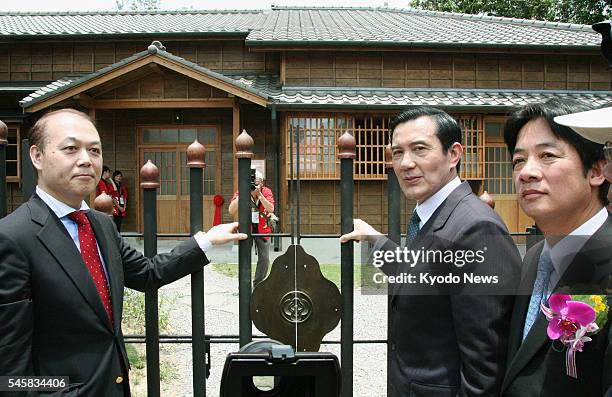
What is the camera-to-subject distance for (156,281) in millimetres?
2164

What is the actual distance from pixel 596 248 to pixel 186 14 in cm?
1674

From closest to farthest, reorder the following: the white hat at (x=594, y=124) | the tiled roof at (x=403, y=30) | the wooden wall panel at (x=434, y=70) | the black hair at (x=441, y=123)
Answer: the white hat at (x=594, y=124), the black hair at (x=441, y=123), the tiled roof at (x=403, y=30), the wooden wall panel at (x=434, y=70)

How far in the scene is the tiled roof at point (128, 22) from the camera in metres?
12.8

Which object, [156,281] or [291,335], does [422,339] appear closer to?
[291,335]

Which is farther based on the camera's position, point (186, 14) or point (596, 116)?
point (186, 14)

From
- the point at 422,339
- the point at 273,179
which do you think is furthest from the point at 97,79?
the point at 422,339

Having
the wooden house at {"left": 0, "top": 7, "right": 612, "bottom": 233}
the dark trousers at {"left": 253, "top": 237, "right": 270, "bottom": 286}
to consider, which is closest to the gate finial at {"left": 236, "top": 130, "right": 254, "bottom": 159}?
the dark trousers at {"left": 253, "top": 237, "right": 270, "bottom": 286}

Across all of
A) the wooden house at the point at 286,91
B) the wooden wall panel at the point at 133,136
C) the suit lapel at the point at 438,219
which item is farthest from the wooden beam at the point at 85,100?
→ the suit lapel at the point at 438,219

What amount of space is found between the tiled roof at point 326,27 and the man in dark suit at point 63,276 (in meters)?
9.85

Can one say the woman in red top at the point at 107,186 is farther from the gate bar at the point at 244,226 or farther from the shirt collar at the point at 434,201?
the shirt collar at the point at 434,201

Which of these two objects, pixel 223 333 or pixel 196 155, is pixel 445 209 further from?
pixel 223 333

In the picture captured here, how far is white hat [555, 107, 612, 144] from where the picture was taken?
4.25 ft

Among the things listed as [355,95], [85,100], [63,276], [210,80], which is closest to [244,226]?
[63,276]

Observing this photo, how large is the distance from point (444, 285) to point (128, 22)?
15.1 m
